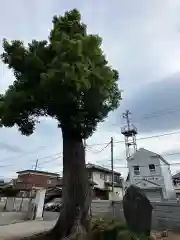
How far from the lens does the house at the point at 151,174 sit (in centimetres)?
2278

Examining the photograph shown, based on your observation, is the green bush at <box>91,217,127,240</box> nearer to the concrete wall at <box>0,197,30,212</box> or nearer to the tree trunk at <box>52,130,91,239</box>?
the tree trunk at <box>52,130,91,239</box>

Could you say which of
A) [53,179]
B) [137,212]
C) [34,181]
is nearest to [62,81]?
[137,212]

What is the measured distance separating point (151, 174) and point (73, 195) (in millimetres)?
18335

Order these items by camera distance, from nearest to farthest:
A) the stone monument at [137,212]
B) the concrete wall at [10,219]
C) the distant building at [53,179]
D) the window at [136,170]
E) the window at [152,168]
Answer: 1. the stone monument at [137,212]
2. the concrete wall at [10,219]
3. the window at [152,168]
4. the window at [136,170]
5. the distant building at [53,179]

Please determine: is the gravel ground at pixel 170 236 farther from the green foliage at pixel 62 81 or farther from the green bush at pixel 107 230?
the green foliage at pixel 62 81

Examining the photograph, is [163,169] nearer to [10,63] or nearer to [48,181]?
[48,181]

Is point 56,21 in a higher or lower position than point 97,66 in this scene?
higher

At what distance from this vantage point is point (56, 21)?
8672 millimetres

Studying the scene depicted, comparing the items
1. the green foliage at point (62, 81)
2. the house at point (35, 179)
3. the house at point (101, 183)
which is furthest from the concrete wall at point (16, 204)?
the green foliage at point (62, 81)

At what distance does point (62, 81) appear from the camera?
6648 millimetres

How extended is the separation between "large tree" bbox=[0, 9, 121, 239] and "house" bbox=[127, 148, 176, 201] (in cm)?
1686

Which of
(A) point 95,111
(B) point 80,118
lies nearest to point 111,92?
(A) point 95,111

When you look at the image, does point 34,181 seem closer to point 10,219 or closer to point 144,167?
point 144,167

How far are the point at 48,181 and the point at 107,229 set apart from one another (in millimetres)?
28868
